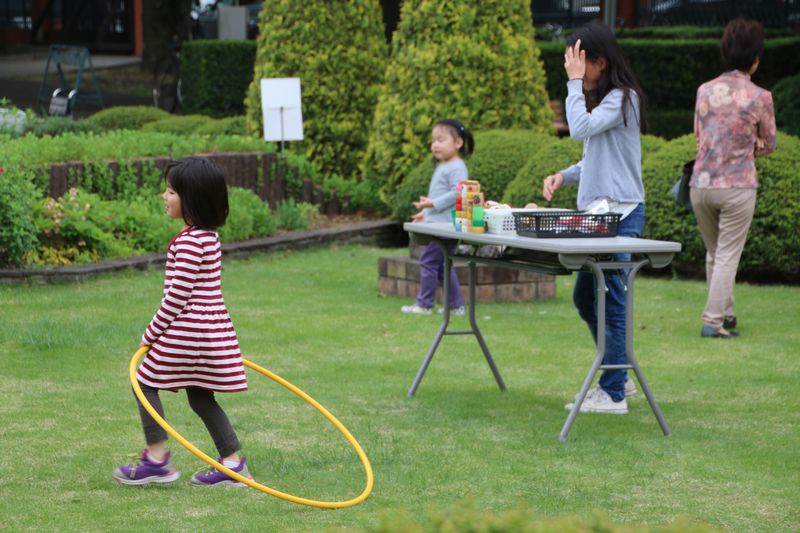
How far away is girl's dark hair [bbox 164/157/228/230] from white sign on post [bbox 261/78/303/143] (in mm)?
9303

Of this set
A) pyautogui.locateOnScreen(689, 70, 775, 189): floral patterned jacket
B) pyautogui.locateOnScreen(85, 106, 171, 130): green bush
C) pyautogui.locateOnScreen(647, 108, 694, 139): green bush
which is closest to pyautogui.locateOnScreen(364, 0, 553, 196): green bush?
pyautogui.locateOnScreen(647, 108, 694, 139): green bush

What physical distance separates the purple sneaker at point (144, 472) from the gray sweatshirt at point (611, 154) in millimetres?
2473

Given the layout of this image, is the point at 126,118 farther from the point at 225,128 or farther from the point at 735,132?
the point at 735,132

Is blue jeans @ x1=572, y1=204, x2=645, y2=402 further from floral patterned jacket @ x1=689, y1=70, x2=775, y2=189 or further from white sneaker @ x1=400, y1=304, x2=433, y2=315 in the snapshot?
white sneaker @ x1=400, y1=304, x2=433, y2=315

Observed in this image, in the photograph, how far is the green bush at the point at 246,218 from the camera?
488 inches

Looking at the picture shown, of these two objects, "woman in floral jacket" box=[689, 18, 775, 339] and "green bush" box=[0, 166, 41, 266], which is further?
"green bush" box=[0, 166, 41, 266]

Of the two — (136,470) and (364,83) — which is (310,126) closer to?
(364,83)

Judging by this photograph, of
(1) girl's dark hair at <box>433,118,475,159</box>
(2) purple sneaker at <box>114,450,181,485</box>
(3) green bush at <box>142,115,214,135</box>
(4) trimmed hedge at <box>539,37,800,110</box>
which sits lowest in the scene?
(2) purple sneaker at <box>114,450,181,485</box>

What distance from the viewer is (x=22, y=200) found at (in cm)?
995

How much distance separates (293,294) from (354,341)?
1982mm

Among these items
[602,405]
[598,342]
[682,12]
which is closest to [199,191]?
[598,342]

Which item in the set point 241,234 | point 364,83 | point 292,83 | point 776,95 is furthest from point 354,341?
point 776,95

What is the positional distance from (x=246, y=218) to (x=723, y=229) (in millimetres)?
5371

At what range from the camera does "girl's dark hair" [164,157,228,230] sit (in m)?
5.15
